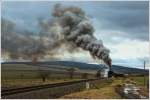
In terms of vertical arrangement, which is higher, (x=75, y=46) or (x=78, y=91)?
(x=75, y=46)

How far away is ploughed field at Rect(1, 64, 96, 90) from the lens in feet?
36.9

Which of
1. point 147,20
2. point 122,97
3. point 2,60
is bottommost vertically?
point 122,97

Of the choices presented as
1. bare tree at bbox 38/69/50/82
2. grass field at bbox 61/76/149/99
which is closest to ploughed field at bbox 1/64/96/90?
bare tree at bbox 38/69/50/82

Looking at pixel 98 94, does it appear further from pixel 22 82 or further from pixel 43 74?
pixel 22 82

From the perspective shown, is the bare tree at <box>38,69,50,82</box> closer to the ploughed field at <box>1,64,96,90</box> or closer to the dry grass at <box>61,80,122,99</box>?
the ploughed field at <box>1,64,96,90</box>

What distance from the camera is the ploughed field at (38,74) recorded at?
1126 centimetres

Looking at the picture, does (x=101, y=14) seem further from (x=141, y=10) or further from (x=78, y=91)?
(x=78, y=91)

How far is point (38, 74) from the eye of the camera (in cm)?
1135

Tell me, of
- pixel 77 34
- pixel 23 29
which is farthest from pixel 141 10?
pixel 23 29

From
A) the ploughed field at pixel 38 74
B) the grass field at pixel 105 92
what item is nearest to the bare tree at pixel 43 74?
the ploughed field at pixel 38 74

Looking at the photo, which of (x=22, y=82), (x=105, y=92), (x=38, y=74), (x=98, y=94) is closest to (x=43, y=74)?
(x=38, y=74)

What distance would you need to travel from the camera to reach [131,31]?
11172mm

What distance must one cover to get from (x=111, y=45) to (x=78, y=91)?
1.05 meters

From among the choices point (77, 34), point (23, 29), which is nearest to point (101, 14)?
point (77, 34)
